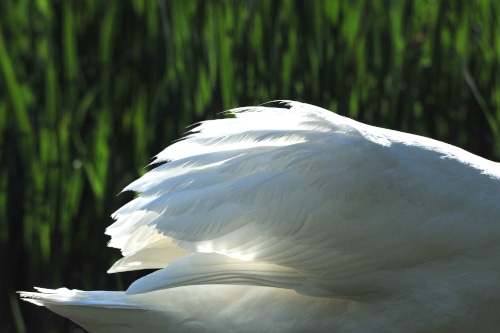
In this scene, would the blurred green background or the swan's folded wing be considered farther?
the blurred green background

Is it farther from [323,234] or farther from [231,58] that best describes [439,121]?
[323,234]

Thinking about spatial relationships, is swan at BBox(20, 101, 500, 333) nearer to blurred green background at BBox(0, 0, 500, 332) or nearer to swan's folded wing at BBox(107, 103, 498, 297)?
swan's folded wing at BBox(107, 103, 498, 297)

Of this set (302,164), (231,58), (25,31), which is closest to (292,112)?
(302,164)

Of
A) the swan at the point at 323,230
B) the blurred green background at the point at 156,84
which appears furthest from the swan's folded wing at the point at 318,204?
the blurred green background at the point at 156,84

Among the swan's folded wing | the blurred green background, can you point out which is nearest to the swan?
the swan's folded wing

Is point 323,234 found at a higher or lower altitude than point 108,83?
lower

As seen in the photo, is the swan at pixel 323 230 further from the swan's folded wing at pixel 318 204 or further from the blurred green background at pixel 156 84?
the blurred green background at pixel 156 84

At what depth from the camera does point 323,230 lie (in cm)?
225

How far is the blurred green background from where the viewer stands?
3.17 metres

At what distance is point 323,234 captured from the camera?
2.26 m

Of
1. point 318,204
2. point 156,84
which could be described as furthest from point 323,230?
point 156,84

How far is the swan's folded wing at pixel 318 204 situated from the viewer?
7.30ft

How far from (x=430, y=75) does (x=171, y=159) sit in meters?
1.62

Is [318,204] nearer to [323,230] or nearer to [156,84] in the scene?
[323,230]
